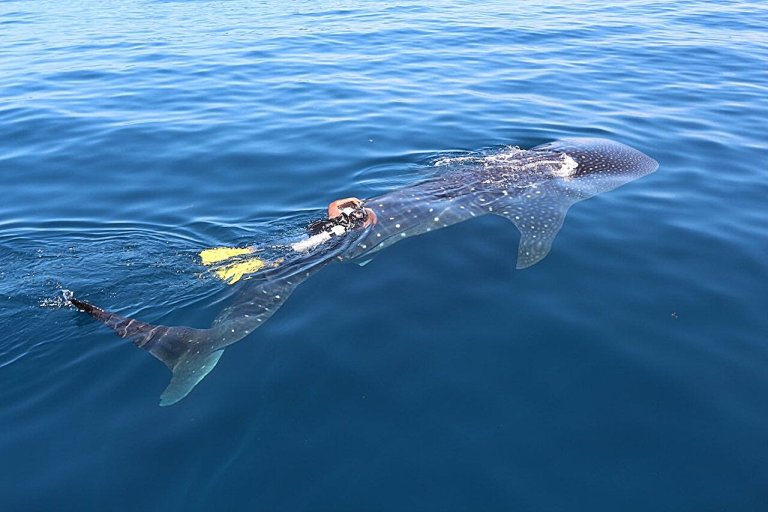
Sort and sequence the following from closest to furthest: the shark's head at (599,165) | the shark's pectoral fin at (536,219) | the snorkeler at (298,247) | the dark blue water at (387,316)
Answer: the dark blue water at (387,316) < the snorkeler at (298,247) < the shark's pectoral fin at (536,219) < the shark's head at (599,165)

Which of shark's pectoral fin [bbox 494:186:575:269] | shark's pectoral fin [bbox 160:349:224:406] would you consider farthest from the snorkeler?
shark's pectoral fin [bbox 494:186:575:269]

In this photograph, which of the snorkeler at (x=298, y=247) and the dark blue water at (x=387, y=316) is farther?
the snorkeler at (x=298, y=247)

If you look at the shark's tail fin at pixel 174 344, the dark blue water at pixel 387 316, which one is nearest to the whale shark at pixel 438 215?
the shark's tail fin at pixel 174 344

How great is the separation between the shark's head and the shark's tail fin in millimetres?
6915

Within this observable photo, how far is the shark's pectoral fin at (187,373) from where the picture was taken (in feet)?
20.0

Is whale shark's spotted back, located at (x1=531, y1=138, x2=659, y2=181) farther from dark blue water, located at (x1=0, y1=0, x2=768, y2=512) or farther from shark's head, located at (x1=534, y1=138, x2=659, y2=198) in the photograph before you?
dark blue water, located at (x1=0, y1=0, x2=768, y2=512)

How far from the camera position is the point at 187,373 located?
20.9ft

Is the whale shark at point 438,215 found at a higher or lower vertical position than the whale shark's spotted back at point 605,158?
lower

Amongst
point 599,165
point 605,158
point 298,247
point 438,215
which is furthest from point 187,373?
point 605,158

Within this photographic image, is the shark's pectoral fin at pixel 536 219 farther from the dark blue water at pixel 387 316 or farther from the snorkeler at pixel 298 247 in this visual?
the snorkeler at pixel 298 247

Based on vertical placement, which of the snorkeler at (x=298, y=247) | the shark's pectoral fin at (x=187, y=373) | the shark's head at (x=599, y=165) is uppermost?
the shark's head at (x=599, y=165)

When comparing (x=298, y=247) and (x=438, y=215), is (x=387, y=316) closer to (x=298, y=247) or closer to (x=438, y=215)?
(x=298, y=247)

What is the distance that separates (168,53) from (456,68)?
1012 cm

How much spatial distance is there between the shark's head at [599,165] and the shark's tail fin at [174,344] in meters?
6.92
